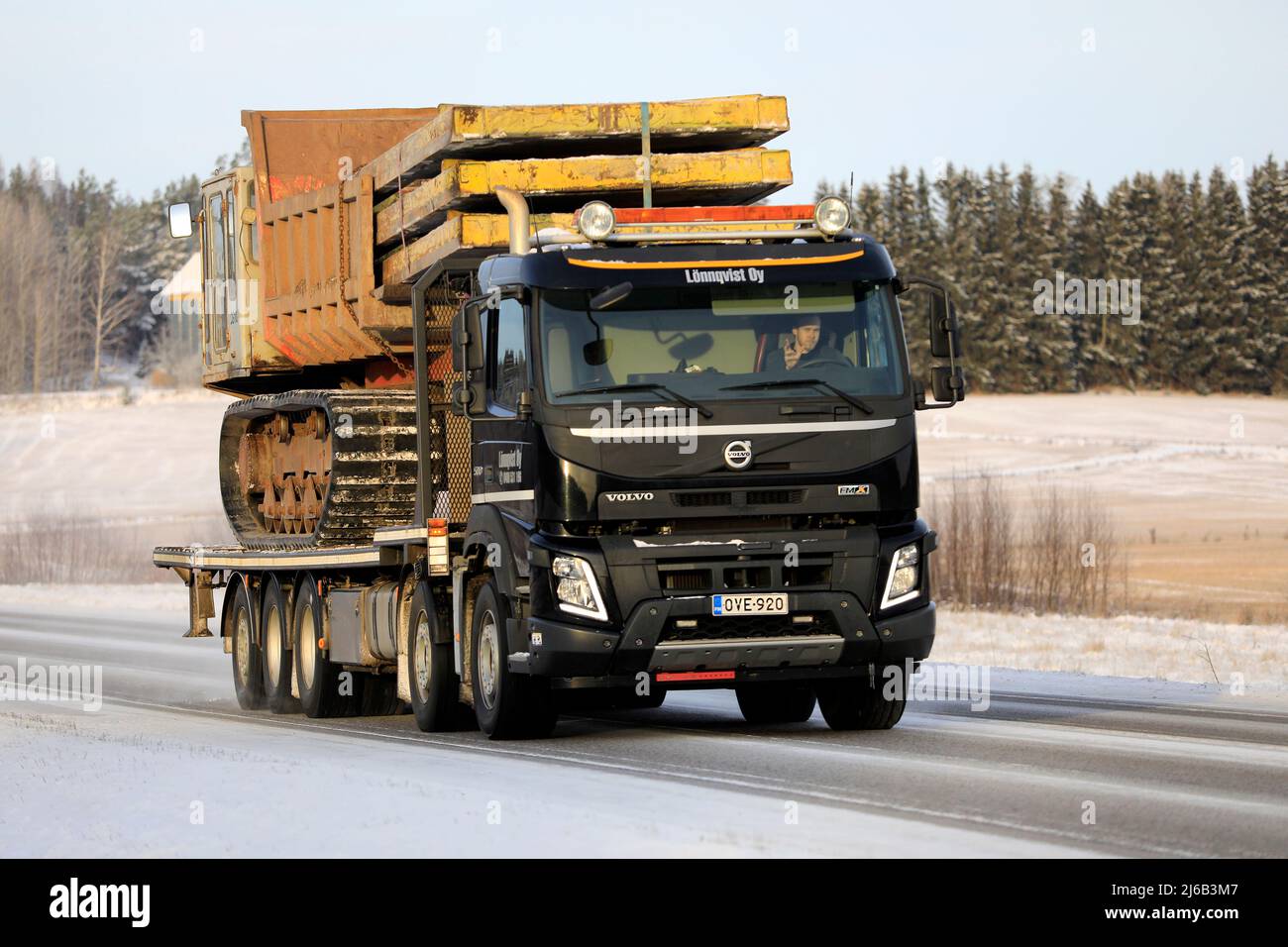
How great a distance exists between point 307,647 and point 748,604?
653cm

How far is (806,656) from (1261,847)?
4.47m

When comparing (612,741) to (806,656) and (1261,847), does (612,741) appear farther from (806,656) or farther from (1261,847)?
(1261,847)

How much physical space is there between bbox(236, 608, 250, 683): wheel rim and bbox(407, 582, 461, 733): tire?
455 centimetres

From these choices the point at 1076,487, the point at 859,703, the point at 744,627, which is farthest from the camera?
the point at 1076,487

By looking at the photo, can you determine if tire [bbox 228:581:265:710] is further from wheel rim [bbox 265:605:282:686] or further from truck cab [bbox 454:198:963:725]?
truck cab [bbox 454:198:963:725]

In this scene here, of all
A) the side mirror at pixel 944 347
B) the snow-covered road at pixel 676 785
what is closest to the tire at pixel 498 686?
the snow-covered road at pixel 676 785

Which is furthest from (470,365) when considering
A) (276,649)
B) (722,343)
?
(276,649)

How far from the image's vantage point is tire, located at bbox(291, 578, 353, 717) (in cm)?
1744

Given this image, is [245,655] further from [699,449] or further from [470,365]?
Answer: [699,449]

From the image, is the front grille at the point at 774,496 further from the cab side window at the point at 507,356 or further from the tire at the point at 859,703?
the tire at the point at 859,703

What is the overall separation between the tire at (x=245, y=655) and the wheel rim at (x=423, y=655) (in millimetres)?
4339

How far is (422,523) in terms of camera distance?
14.8 metres

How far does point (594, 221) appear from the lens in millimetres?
12719

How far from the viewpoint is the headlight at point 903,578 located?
501 inches
